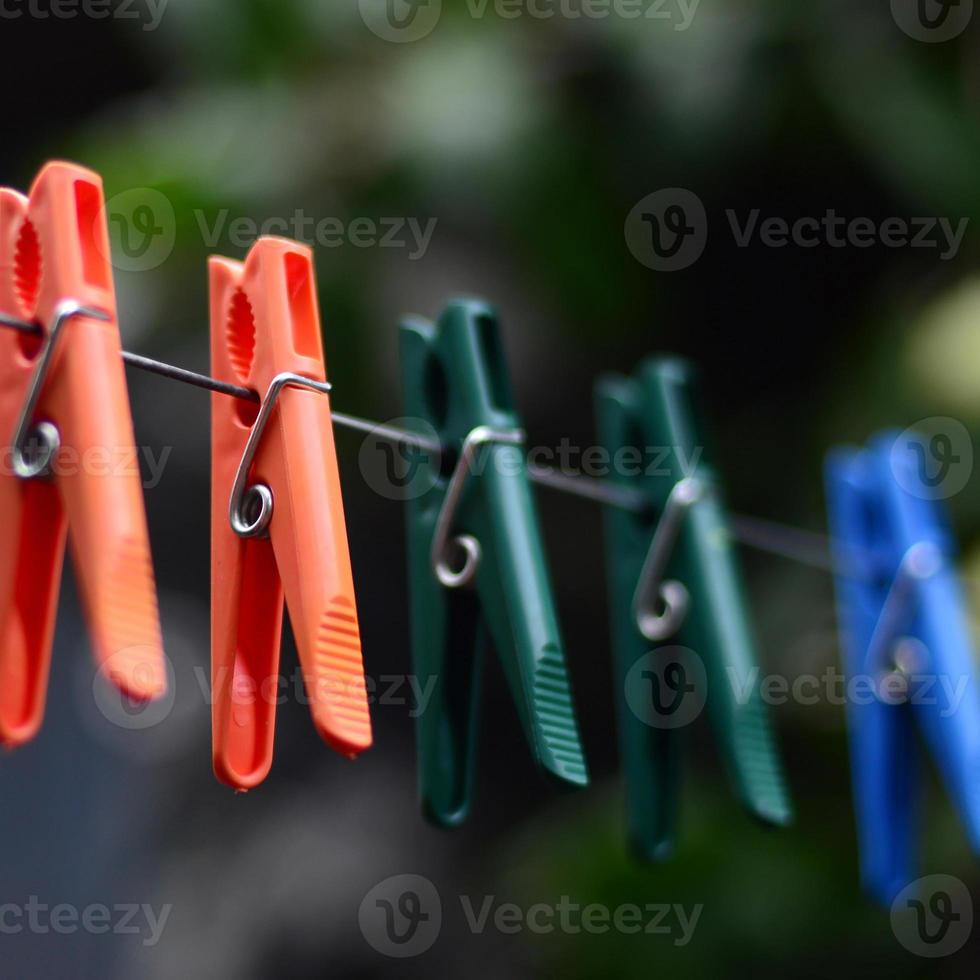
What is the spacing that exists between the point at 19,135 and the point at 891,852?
1.61 metres

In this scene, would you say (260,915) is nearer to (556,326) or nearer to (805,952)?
(805,952)

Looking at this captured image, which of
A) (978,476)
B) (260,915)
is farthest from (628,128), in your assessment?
(260,915)

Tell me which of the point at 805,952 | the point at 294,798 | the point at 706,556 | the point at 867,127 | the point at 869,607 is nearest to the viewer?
the point at 706,556

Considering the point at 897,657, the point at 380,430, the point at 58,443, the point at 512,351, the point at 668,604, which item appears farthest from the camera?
the point at 512,351

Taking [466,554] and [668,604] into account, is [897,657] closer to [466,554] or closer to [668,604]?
[668,604]

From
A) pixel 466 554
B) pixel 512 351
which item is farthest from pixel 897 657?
pixel 512 351

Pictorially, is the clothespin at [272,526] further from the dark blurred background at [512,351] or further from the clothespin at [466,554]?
the dark blurred background at [512,351]

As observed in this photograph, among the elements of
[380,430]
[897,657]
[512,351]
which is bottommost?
[897,657]

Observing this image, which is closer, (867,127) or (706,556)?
(706,556)

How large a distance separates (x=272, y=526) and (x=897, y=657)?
59cm

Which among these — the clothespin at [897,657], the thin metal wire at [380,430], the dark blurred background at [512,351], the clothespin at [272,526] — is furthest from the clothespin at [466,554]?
the dark blurred background at [512,351]

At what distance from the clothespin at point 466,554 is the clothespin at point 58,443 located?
0.20m

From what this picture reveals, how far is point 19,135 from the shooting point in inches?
79.9

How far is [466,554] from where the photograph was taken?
790 mm
